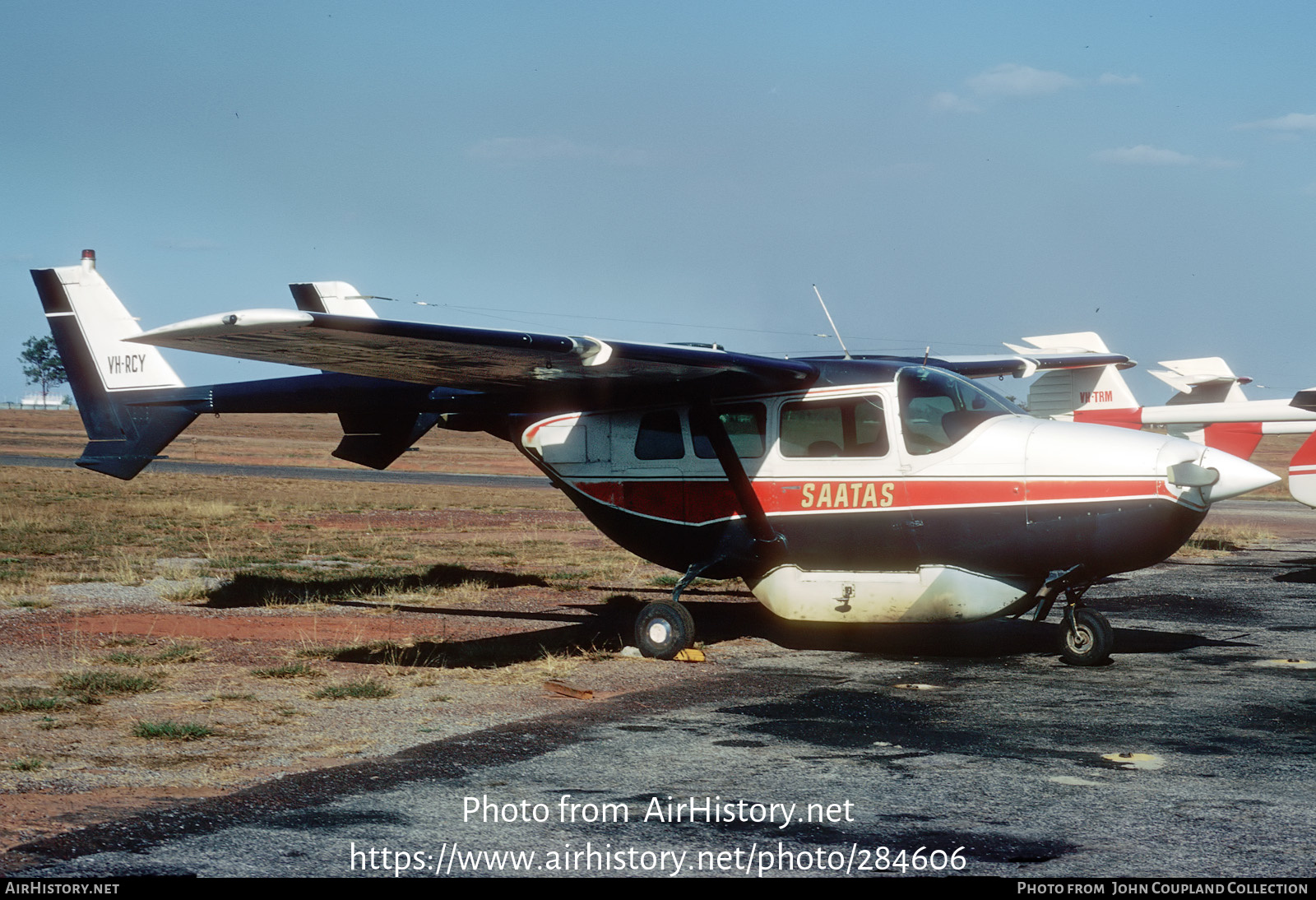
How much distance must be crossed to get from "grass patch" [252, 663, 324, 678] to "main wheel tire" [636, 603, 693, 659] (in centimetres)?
284

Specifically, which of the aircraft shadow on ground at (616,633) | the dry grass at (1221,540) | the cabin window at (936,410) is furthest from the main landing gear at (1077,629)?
the dry grass at (1221,540)

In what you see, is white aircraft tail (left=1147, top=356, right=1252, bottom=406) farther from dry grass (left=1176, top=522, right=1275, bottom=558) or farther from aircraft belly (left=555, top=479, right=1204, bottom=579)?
aircraft belly (left=555, top=479, right=1204, bottom=579)

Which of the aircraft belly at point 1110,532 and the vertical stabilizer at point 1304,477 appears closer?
the aircraft belly at point 1110,532

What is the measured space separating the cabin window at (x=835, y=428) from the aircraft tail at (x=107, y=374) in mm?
7907

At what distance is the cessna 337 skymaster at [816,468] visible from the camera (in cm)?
901

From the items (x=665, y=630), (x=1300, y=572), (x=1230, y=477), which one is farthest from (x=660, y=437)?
(x=1300, y=572)

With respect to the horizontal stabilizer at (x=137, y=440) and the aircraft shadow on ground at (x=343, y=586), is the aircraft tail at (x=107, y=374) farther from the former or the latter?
the aircraft shadow on ground at (x=343, y=586)

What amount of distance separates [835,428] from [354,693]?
15.6ft

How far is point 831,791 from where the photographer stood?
5.96m

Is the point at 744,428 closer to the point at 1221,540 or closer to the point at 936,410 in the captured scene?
the point at 936,410

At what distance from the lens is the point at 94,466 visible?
1408cm

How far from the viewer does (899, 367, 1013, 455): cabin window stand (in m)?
9.86

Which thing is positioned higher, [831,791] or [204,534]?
[204,534]

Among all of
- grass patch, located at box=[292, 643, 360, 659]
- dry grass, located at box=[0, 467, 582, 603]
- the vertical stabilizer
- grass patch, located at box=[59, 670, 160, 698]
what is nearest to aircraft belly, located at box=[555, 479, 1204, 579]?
grass patch, located at box=[292, 643, 360, 659]
